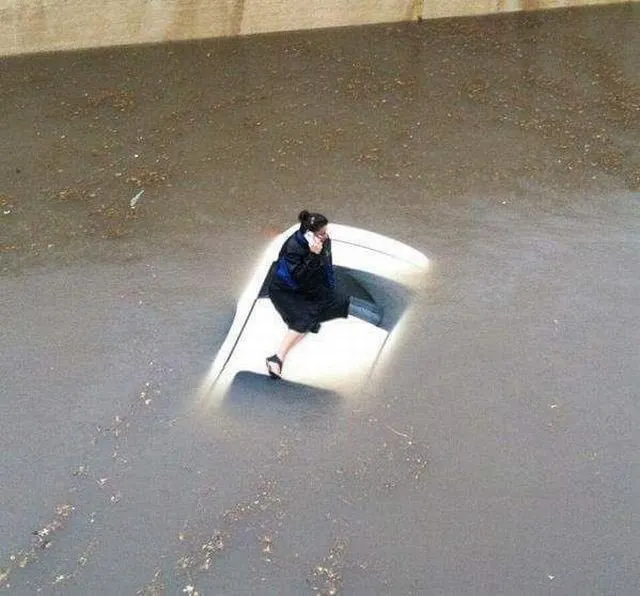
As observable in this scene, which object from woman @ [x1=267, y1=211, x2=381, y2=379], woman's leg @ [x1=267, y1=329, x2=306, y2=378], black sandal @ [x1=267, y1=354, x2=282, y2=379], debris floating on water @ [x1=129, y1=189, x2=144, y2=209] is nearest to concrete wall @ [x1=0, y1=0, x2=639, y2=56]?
debris floating on water @ [x1=129, y1=189, x2=144, y2=209]

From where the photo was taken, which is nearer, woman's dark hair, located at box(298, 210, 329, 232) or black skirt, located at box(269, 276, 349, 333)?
woman's dark hair, located at box(298, 210, 329, 232)

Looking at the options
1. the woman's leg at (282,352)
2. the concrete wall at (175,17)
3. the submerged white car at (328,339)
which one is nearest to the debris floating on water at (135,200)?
the submerged white car at (328,339)

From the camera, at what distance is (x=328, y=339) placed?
4613mm

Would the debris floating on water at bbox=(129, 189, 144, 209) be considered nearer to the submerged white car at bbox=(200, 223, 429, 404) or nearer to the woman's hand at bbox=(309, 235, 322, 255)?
the submerged white car at bbox=(200, 223, 429, 404)

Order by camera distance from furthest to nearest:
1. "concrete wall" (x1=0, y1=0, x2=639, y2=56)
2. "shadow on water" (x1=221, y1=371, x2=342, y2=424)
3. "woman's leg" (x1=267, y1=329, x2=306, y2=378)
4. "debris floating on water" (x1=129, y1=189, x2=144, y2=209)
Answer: "concrete wall" (x1=0, y1=0, x2=639, y2=56), "debris floating on water" (x1=129, y1=189, x2=144, y2=209), "woman's leg" (x1=267, y1=329, x2=306, y2=378), "shadow on water" (x1=221, y1=371, x2=342, y2=424)

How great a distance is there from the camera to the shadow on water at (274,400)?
429cm

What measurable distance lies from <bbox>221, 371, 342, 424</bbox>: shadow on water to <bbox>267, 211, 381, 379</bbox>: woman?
4.3 inches

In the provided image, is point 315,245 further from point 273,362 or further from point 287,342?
point 273,362

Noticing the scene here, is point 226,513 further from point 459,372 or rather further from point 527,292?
point 527,292

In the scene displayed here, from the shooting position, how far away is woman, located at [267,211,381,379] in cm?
430

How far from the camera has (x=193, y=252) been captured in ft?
17.5

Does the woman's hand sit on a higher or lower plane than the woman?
higher

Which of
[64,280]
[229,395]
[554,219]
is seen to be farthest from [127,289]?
[554,219]

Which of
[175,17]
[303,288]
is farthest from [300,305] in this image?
[175,17]
